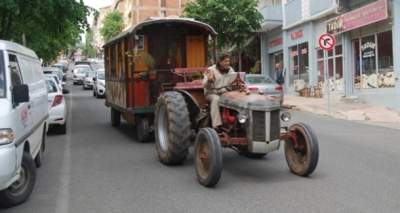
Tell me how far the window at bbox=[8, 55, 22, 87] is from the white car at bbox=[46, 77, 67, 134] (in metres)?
6.74

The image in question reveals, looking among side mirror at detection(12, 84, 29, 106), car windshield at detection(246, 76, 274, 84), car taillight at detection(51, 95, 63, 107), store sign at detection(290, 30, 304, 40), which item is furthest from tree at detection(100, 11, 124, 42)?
side mirror at detection(12, 84, 29, 106)

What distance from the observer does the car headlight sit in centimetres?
670

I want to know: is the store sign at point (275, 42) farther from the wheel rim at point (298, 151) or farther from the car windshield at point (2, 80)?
the car windshield at point (2, 80)

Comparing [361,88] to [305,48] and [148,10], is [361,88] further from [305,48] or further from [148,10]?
Result: [148,10]

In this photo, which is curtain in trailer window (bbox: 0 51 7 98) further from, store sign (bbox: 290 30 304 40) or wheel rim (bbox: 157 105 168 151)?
store sign (bbox: 290 30 304 40)

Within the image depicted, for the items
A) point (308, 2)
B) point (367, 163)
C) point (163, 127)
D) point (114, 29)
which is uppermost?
point (114, 29)

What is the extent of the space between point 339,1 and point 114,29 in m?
66.5

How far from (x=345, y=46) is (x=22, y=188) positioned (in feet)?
67.4

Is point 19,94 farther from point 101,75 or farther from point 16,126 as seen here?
point 101,75

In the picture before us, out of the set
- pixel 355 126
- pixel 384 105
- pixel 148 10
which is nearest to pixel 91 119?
pixel 355 126

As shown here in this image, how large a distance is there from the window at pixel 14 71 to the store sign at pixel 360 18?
54.3 ft

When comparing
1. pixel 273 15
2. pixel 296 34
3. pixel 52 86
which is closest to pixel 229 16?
pixel 273 15

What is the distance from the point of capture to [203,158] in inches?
333

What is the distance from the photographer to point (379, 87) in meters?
23.0
